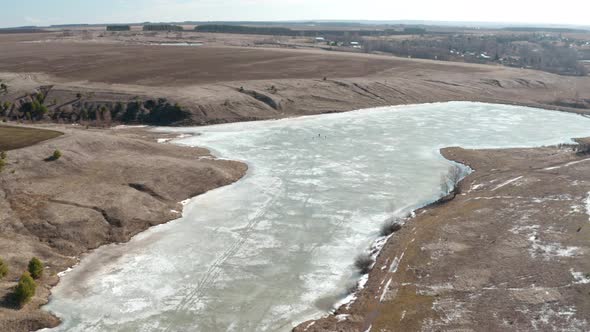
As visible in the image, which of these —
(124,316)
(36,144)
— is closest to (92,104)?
(36,144)

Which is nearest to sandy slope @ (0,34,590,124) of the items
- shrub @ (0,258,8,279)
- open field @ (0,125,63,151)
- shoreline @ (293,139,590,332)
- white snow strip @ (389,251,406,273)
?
open field @ (0,125,63,151)

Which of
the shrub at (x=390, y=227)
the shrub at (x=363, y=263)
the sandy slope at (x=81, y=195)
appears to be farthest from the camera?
the shrub at (x=390, y=227)

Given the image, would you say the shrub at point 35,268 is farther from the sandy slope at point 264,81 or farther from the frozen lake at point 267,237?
the sandy slope at point 264,81

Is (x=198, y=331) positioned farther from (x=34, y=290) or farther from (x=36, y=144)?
(x=36, y=144)

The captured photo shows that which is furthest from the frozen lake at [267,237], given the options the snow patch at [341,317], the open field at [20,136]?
the open field at [20,136]

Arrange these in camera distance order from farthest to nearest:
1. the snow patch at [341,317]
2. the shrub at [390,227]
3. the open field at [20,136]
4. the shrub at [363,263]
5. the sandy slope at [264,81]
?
1. the sandy slope at [264,81]
2. the open field at [20,136]
3. the shrub at [390,227]
4. the shrub at [363,263]
5. the snow patch at [341,317]

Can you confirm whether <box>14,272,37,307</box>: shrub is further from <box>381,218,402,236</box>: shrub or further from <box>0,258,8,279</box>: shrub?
<box>381,218,402,236</box>: shrub
